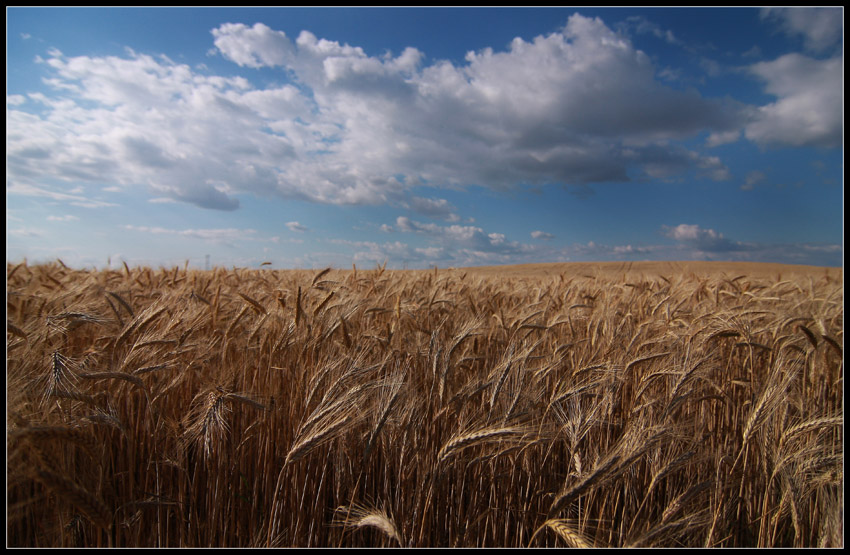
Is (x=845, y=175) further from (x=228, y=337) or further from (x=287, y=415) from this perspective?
(x=228, y=337)

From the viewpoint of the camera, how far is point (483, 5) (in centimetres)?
271

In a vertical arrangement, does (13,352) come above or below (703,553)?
above

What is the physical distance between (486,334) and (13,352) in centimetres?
259

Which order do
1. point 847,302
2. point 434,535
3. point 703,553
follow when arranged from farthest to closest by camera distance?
point 847,302, point 434,535, point 703,553

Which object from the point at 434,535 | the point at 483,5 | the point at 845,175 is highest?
the point at 483,5

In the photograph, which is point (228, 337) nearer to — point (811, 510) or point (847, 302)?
point (811, 510)

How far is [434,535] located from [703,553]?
974mm

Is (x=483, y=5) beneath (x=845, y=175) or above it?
above

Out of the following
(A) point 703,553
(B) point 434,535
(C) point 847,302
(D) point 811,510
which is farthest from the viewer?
(C) point 847,302

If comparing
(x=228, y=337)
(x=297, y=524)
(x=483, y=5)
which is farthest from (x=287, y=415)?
(x=483, y=5)

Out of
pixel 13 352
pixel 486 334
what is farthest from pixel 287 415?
pixel 486 334

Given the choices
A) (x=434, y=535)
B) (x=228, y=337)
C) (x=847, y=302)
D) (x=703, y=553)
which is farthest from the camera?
(x=228, y=337)

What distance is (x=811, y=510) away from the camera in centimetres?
181

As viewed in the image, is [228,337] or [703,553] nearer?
[703,553]
